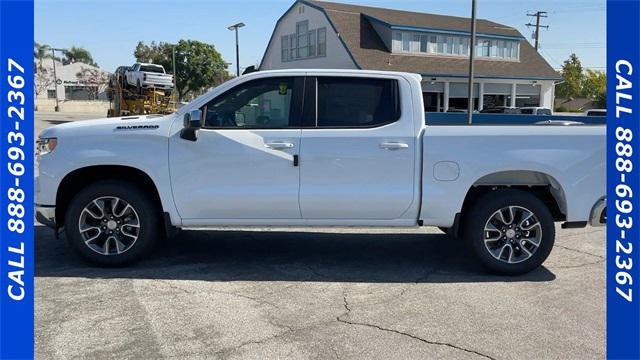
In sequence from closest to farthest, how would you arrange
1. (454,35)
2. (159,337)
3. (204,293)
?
(159,337) < (204,293) < (454,35)

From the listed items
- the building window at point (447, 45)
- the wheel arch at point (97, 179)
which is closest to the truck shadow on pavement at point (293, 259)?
the wheel arch at point (97, 179)

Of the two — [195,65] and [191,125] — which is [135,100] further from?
[195,65]

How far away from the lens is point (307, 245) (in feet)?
21.9

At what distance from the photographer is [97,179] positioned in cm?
564

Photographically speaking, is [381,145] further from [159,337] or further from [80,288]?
[80,288]

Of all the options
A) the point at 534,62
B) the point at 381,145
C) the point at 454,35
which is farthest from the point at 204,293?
the point at 534,62

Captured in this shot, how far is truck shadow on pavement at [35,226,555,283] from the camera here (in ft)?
18.0

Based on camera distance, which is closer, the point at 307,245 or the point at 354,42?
the point at 307,245

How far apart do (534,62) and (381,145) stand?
141 ft

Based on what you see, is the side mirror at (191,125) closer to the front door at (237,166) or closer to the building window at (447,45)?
the front door at (237,166)

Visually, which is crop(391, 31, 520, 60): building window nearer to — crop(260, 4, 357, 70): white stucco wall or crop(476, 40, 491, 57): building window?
crop(476, 40, 491, 57): building window

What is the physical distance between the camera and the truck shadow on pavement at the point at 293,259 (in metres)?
5.49

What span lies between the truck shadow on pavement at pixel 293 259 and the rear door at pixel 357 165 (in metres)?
0.66

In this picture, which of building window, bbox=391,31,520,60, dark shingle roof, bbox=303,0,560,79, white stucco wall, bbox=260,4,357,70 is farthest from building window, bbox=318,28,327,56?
building window, bbox=391,31,520,60
